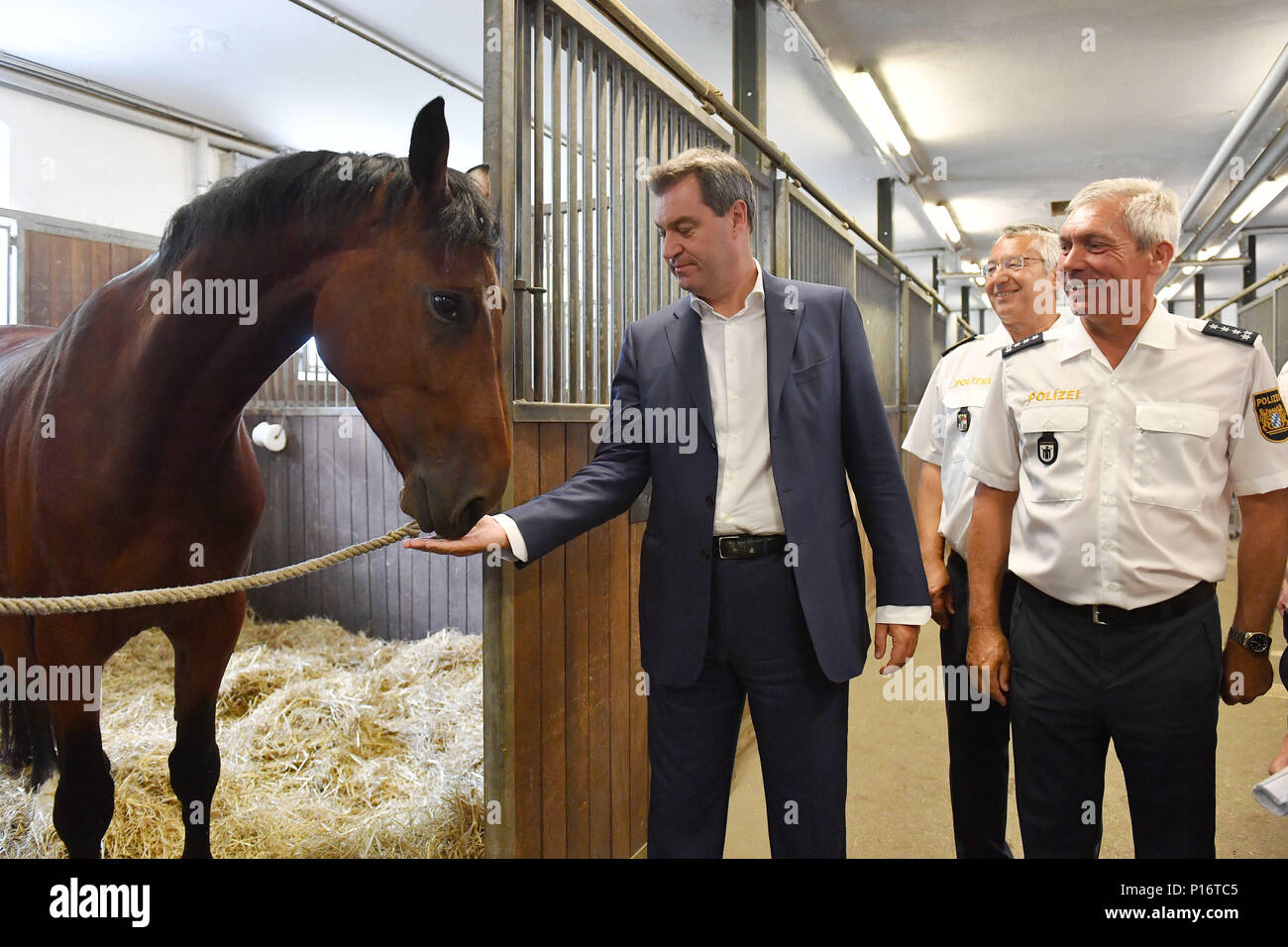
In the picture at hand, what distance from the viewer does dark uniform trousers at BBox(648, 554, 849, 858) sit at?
1170 mm

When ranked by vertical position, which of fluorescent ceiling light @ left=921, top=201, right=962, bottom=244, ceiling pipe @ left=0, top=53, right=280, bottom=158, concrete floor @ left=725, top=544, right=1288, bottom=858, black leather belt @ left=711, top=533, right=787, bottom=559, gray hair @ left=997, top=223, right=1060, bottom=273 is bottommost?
concrete floor @ left=725, top=544, right=1288, bottom=858

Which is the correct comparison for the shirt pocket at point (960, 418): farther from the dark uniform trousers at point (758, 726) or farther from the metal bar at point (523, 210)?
the metal bar at point (523, 210)

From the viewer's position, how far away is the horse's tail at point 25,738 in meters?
→ 1.83

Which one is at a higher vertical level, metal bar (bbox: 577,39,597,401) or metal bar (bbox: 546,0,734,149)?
metal bar (bbox: 546,0,734,149)

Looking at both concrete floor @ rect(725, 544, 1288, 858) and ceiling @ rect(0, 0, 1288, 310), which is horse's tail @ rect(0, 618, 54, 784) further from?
ceiling @ rect(0, 0, 1288, 310)

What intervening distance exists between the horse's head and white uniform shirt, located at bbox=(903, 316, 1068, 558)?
3.72ft

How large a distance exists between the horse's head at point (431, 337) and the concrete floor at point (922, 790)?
1.43m

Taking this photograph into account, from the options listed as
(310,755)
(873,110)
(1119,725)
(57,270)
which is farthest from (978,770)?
(873,110)

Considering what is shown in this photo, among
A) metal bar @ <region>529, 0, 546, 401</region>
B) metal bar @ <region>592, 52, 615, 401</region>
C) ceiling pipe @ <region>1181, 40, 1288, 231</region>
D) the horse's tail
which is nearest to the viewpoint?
metal bar @ <region>529, 0, 546, 401</region>

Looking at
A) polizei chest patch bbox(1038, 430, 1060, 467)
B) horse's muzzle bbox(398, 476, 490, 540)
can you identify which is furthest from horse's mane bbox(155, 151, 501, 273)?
polizei chest patch bbox(1038, 430, 1060, 467)

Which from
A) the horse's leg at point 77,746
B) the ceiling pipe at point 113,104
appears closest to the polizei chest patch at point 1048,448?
the horse's leg at point 77,746

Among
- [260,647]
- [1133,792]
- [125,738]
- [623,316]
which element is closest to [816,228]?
[623,316]

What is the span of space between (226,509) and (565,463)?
0.63m

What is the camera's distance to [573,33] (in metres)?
1.41
